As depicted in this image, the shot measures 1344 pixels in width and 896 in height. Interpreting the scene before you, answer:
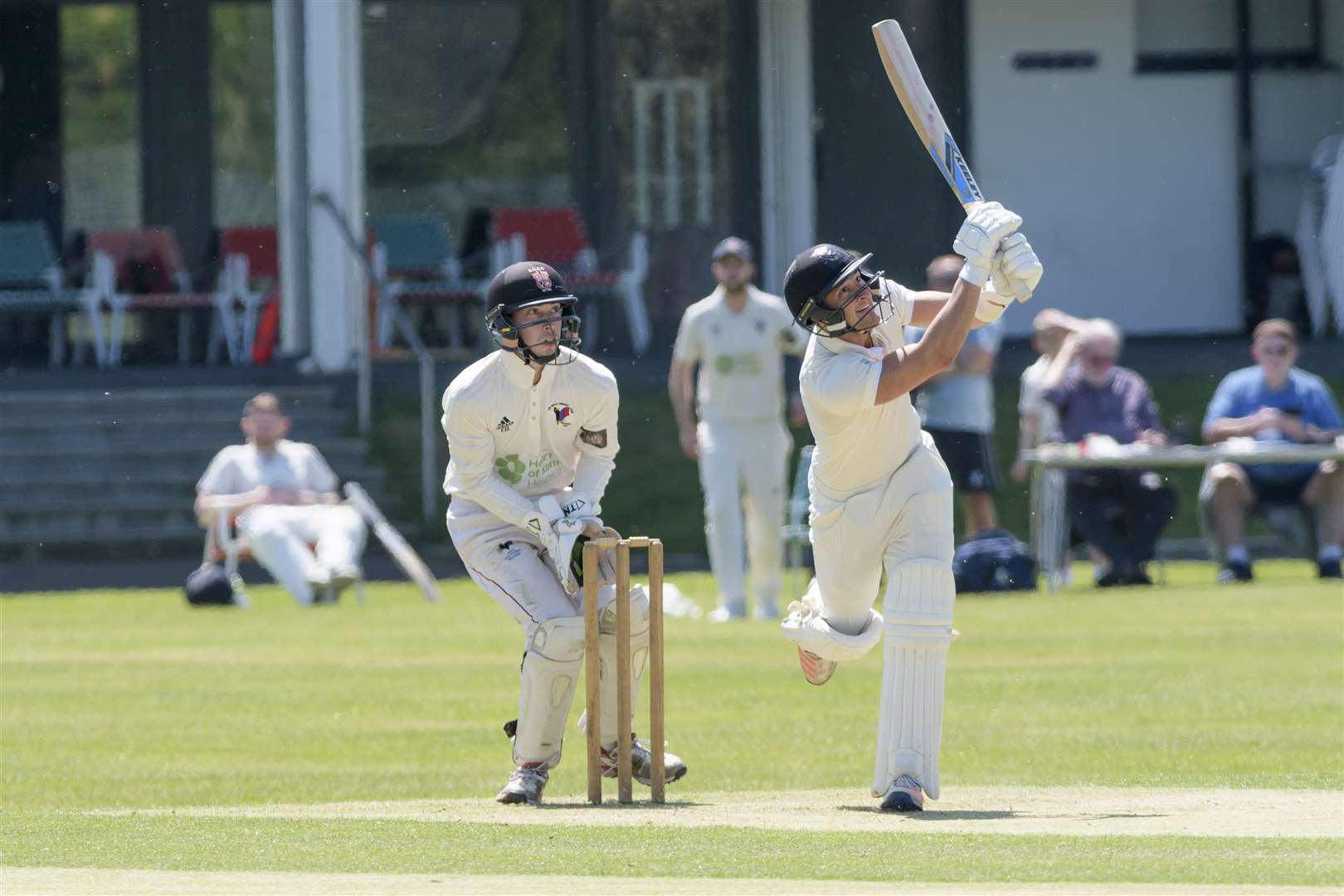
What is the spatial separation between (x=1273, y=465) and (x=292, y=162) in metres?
8.47

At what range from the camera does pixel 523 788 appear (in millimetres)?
8391

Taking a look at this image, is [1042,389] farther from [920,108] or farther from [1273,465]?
[920,108]

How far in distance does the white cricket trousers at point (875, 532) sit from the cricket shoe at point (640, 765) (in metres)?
0.84

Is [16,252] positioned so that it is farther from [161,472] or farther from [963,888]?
[963,888]

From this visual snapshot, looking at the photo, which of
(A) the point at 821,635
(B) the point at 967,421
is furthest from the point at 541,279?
(B) the point at 967,421

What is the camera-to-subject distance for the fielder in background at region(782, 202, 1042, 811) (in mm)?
7625

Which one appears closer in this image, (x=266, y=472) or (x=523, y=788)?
(x=523, y=788)

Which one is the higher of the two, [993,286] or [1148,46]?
[1148,46]

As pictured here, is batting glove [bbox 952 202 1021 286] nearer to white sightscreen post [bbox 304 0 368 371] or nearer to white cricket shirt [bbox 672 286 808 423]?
white cricket shirt [bbox 672 286 808 423]

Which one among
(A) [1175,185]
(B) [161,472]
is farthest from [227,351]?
(A) [1175,185]

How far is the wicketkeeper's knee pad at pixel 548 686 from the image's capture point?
8422 mm

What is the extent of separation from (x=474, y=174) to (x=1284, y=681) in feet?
44.3

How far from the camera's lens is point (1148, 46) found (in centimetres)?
2333

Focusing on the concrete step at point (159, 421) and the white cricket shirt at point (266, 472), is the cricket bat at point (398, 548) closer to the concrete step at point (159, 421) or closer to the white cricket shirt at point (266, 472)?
the white cricket shirt at point (266, 472)
